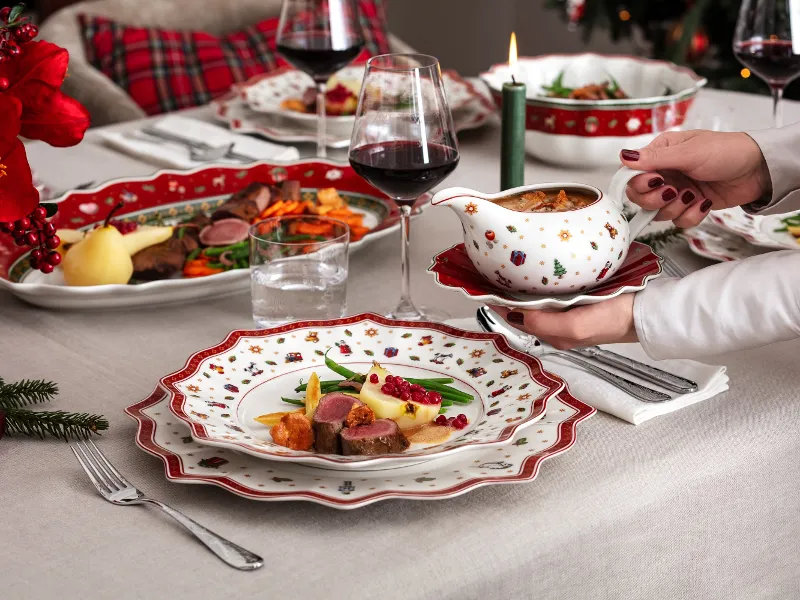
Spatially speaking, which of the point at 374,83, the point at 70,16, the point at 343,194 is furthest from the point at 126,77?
the point at 374,83

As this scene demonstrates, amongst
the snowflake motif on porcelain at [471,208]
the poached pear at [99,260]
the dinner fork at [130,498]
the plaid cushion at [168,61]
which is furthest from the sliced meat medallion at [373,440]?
the plaid cushion at [168,61]

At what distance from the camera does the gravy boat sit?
901 millimetres

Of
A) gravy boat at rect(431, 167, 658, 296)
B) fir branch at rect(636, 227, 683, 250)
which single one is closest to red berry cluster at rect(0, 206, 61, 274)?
gravy boat at rect(431, 167, 658, 296)

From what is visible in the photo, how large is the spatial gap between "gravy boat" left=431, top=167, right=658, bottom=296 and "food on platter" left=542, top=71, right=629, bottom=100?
0.78m

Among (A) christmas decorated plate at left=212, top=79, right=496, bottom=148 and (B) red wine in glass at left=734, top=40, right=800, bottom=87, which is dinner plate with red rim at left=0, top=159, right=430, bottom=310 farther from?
(B) red wine in glass at left=734, top=40, right=800, bottom=87

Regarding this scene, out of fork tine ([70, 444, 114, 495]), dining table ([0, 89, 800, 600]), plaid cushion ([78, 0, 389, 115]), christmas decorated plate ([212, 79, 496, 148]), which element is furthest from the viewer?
plaid cushion ([78, 0, 389, 115])

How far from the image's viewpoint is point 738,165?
115 centimetres

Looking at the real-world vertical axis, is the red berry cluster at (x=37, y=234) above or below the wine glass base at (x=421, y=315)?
above

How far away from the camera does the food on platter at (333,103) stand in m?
1.81

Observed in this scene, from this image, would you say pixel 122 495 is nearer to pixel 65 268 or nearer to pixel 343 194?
pixel 65 268

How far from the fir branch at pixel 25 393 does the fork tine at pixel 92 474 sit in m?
0.11

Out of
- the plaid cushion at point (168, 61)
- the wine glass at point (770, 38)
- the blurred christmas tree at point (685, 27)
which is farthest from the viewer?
the blurred christmas tree at point (685, 27)

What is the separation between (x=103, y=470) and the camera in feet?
2.70

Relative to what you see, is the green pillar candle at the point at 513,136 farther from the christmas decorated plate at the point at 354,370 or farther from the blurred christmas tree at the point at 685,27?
the blurred christmas tree at the point at 685,27
